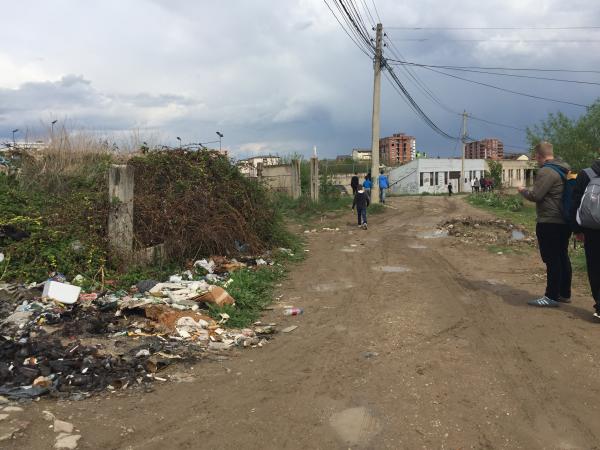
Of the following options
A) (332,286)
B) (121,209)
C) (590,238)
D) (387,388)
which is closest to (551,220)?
(590,238)

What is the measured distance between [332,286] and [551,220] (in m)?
3.34

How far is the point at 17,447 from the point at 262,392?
1.70 m

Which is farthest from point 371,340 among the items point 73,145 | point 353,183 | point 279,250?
point 353,183

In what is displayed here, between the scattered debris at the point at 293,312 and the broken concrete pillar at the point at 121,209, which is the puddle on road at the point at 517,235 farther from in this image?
the broken concrete pillar at the point at 121,209

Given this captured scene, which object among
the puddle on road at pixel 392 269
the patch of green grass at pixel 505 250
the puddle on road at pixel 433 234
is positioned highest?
the puddle on road at pixel 433 234

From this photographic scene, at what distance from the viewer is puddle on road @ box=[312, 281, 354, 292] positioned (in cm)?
748

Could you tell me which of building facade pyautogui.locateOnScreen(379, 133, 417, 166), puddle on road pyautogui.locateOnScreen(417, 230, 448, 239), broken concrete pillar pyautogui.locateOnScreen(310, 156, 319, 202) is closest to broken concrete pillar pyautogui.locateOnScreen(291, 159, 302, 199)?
broken concrete pillar pyautogui.locateOnScreen(310, 156, 319, 202)

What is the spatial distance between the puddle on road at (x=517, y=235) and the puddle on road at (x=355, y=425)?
32.2 ft

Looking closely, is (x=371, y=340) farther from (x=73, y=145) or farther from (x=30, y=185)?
(x=73, y=145)

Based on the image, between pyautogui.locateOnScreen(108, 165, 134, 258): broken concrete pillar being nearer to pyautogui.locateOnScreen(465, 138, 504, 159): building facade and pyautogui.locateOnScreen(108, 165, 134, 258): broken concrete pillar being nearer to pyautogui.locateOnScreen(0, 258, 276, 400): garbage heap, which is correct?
pyautogui.locateOnScreen(0, 258, 276, 400): garbage heap

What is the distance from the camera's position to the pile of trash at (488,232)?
11.6 meters

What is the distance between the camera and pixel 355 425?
3271 millimetres

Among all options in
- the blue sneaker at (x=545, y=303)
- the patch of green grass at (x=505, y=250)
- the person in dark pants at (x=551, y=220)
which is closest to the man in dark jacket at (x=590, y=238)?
the person in dark pants at (x=551, y=220)

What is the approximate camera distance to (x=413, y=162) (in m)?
50.8
